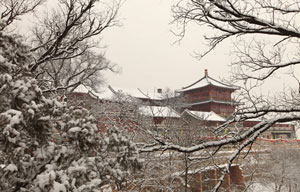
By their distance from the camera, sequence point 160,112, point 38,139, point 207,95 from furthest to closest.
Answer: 1. point 207,95
2. point 160,112
3. point 38,139

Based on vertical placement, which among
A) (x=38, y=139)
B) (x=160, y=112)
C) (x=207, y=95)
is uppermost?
(x=207, y=95)

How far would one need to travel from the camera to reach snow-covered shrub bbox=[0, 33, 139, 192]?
1.76 m

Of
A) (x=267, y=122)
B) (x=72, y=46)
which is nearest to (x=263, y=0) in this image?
(x=267, y=122)

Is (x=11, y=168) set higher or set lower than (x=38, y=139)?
lower

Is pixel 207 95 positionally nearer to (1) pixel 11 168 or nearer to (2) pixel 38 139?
(2) pixel 38 139

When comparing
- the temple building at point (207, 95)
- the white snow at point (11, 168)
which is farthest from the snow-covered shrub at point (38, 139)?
the temple building at point (207, 95)

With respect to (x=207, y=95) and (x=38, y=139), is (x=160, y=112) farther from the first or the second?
(x=207, y=95)

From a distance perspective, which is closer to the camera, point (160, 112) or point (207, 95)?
point (160, 112)

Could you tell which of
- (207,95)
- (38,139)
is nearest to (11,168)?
(38,139)

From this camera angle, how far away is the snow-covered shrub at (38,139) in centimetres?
176

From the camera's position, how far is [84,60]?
50.3 ft

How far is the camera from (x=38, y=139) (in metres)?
1.98

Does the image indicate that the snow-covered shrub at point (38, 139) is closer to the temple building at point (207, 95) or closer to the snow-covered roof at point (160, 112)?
the snow-covered roof at point (160, 112)

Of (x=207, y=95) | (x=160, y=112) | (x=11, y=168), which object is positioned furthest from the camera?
(x=207, y=95)
